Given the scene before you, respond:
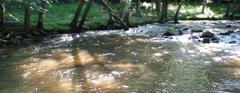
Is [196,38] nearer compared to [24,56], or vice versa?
[24,56]

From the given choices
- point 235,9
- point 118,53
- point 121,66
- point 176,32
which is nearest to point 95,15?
point 176,32

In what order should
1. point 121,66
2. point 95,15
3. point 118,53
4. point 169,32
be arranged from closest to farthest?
point 121,66 → point 118,53 → point 169,32 → point 95,15

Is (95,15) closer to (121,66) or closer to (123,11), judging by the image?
(123,11)

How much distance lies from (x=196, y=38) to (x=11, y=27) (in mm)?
13951

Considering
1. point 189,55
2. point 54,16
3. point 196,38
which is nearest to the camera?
point 189,55

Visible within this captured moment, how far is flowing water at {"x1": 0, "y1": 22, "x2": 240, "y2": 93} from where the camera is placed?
1839 centimetres

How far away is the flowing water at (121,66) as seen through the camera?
60.3ft

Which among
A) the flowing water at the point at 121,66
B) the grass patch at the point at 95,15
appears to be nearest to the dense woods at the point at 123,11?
the grass patch at the point at 95,15

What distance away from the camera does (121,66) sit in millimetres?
22578

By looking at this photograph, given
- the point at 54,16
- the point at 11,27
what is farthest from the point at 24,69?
the point at 54,16

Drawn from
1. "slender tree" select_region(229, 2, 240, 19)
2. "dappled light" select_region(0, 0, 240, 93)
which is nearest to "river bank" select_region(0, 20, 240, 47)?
"dappled light" select_region(0, 0, 240, 93)

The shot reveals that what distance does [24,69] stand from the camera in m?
A: 22.3

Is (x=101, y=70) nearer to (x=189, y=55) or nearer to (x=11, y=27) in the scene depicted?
(x=189, y=55)

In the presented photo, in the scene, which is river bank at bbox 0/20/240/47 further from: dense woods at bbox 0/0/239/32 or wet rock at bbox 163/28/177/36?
dense woods at bbox 0/0/239/32
